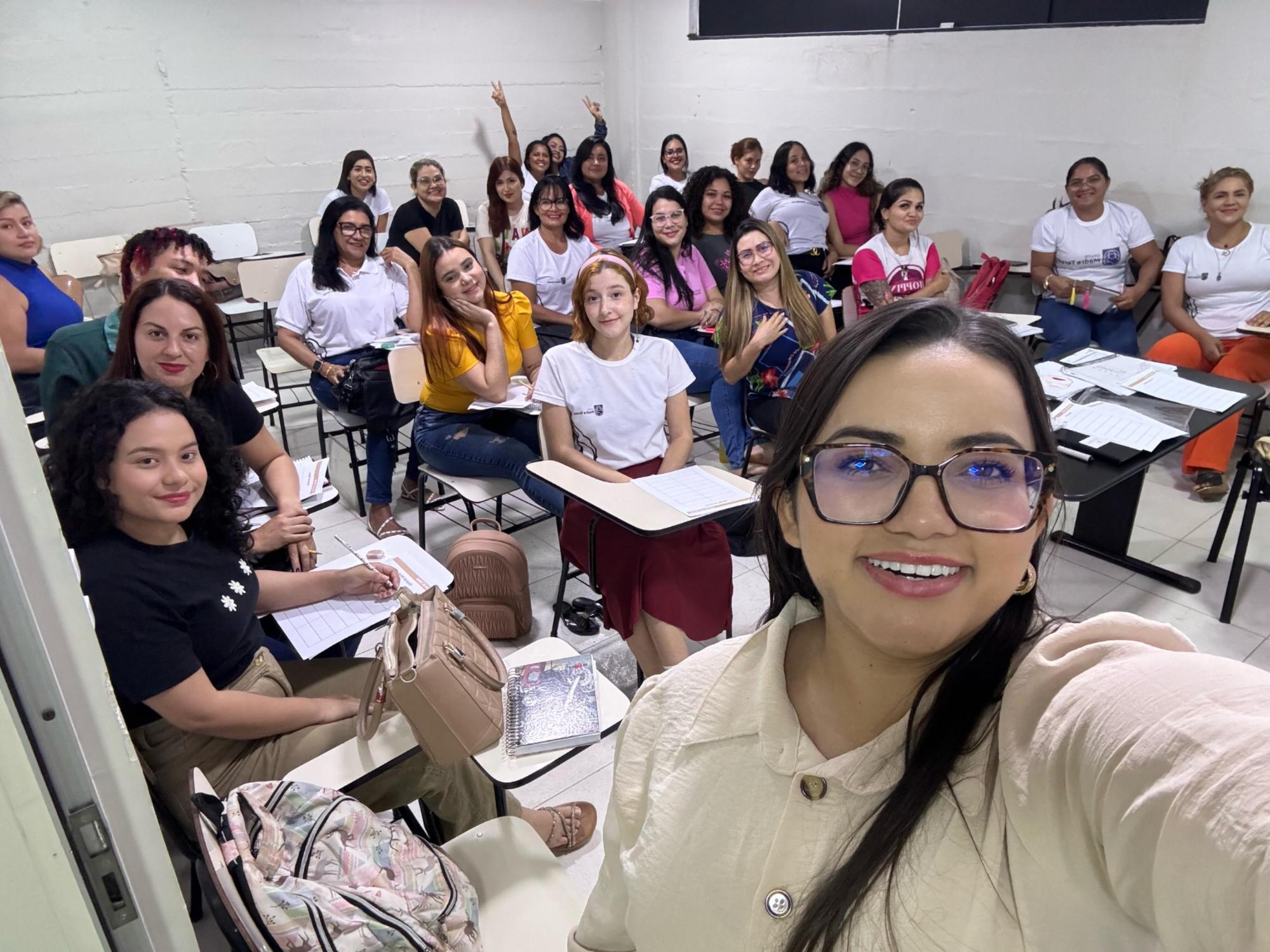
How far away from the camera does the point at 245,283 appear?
4.55m

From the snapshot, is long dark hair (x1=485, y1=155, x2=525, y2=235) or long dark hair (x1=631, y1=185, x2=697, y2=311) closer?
long dark hair (x1=631, y1=185, x2=697, y2=311)

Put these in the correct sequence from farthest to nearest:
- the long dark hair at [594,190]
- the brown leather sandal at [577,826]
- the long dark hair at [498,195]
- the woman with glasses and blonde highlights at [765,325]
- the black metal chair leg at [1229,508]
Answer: the long dark hair at [594,190], the long dark hair at [498,195], the woman with glasses and blonde highlights at [765,325], the black metal chair leg at [1229,508], the brown leather sandal at [577,826]

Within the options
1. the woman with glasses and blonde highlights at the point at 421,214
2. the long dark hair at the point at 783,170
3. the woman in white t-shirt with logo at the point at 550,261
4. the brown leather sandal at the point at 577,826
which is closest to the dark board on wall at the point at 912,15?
the long dark hair at the point at 783,170

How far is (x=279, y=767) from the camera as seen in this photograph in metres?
1.52

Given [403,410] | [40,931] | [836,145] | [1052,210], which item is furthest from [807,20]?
[40,931]

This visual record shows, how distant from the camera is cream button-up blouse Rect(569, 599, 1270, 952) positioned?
473 millimetres

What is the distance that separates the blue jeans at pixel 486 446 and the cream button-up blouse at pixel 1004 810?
6.20 ft

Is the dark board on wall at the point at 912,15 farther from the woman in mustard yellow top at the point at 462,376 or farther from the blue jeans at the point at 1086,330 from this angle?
the woman in mustard yellow top at the point at 462,376

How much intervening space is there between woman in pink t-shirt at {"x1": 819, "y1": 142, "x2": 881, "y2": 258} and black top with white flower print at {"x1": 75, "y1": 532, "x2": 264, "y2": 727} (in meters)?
4.63

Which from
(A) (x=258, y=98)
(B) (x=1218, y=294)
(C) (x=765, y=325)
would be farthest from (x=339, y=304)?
(B) (x=1218, y=294)

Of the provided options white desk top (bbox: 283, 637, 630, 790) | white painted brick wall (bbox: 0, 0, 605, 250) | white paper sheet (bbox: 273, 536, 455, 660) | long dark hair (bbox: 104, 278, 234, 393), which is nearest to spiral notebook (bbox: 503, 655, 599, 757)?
white desk top (bbox: 283, 637, 630, 790)

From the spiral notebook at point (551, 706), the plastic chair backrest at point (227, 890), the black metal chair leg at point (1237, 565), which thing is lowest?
the black metal chair leg at point (1237, 565)

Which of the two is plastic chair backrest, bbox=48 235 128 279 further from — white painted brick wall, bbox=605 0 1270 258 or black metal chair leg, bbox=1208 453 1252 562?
black metal chair leg, bbox=1208 453 1252 562

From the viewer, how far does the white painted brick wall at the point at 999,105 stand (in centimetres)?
397
